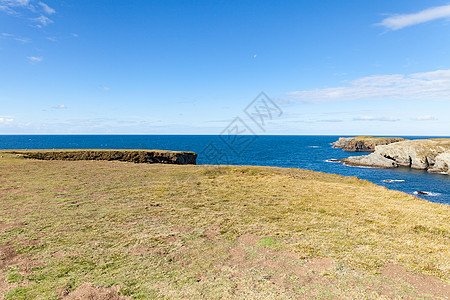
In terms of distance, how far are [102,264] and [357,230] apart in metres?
12.1

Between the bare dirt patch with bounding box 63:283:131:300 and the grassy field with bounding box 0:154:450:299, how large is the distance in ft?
0.11

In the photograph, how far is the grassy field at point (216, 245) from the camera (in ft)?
25.1

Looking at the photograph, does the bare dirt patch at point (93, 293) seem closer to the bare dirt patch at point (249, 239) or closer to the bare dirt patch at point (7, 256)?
the bare dirt patch at point (7, 256)

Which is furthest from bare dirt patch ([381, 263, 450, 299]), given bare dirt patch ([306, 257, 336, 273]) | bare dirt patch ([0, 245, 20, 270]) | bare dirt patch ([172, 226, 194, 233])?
bare dirt patch ([0, 245, 20, 270])

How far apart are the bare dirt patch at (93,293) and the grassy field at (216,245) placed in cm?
3

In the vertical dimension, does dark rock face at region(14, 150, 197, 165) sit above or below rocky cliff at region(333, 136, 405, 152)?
above

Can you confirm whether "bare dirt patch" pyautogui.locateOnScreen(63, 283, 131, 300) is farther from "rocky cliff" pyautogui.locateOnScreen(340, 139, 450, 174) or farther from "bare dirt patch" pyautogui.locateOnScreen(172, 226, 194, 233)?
"rocky cliff" pyautogui.locateOnScreen(340, 139, 450, 174)

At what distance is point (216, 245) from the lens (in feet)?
35.4

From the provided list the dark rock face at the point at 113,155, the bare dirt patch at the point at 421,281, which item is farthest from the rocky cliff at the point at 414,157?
the bare dirt patch at the point at 421,281

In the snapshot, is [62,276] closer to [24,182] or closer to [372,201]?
[24,182]

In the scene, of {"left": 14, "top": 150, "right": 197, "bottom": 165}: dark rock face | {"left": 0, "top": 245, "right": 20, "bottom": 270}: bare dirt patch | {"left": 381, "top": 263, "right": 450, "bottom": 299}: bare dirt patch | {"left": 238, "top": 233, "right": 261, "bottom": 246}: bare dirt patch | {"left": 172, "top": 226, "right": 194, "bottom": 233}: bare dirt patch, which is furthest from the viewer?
{"left": 14, "top": 150, "right": 197, "bottom": 165}: dark rock face

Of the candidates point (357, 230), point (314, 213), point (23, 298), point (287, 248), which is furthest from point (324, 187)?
point (23, 298)

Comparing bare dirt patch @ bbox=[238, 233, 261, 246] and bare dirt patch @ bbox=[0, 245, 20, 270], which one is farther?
bare dirt patch @ bbox=[238, 233, 261, 246]

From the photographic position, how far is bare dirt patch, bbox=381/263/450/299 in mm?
7523
